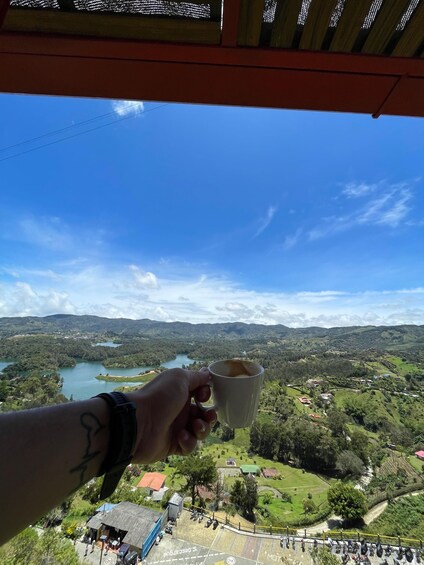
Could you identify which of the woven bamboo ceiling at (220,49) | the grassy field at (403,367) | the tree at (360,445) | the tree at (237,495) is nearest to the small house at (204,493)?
the tree at (237,495)

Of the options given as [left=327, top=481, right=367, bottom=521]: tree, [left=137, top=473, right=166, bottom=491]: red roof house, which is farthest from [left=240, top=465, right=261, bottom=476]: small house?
[left=137, top=473, right=166, bottom=491]: red roof house

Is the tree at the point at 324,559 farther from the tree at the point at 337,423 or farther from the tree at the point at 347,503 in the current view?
the tree at the point at 337,423

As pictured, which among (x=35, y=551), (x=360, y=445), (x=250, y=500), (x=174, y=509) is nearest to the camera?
(x=35, y=551)

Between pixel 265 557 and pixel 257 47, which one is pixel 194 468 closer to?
pixel 265 557

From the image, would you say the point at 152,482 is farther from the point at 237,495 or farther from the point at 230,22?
the point at 230,22

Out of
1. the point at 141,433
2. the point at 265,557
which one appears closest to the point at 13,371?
the point at 265,557

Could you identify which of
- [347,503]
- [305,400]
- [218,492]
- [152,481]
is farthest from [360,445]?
[152,481]
